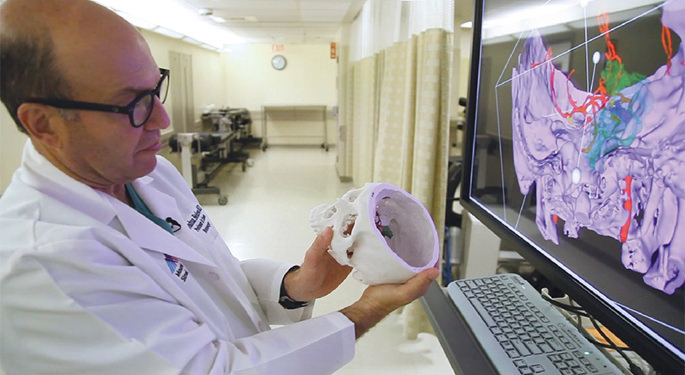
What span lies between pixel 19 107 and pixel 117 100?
0.49ft

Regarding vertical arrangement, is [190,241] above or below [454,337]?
above

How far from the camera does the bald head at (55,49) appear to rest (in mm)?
652

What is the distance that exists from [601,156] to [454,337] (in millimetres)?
467

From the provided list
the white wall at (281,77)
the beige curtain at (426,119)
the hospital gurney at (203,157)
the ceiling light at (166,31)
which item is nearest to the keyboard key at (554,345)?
the beige curtain at (426,119)

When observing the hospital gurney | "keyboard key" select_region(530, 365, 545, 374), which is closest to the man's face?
"keyboard key" select_region(530, 365, 545, 374)

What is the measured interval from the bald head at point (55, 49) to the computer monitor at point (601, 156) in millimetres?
861

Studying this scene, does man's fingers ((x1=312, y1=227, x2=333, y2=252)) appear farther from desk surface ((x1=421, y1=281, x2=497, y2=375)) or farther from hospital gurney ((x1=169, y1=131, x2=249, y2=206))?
hospital gurney ((x1=169, y1=131, x2=249, y2=206))

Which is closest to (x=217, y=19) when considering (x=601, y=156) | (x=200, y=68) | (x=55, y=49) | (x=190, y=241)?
(x=200, y=68)

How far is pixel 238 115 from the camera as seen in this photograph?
891 centimetres

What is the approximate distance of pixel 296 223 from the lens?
433cm

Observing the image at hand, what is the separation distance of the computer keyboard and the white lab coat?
297 mm

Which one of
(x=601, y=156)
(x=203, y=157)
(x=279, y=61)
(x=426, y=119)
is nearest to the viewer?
(x=601, y=156)

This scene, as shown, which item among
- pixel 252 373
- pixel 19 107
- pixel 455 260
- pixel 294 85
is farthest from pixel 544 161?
pixel 294 85

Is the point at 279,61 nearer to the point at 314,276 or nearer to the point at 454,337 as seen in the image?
the point at 314,276
